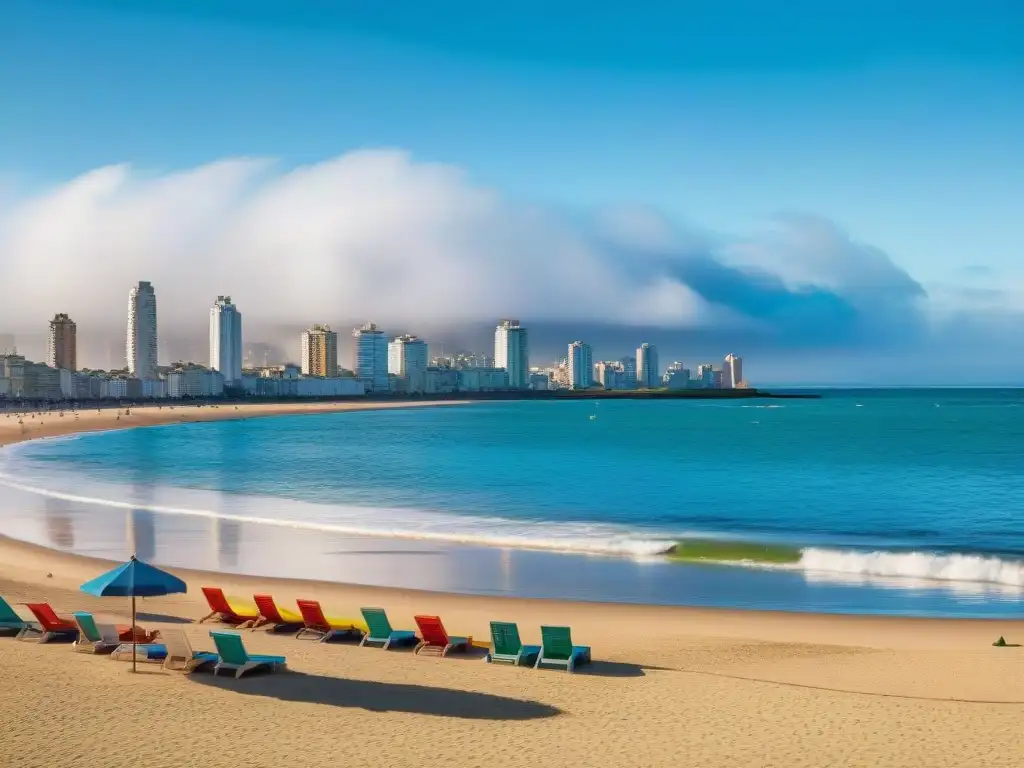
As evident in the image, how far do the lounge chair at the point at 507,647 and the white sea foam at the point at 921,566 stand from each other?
39.2 feet

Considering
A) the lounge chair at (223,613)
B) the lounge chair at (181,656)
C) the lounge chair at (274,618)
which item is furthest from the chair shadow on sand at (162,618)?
the lounge chair at (181,656)

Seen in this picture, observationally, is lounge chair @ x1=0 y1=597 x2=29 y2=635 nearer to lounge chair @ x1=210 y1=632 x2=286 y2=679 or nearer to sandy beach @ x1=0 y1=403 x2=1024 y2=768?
sandy beach @ x1=0 y1=403 x2=1024 y2=768

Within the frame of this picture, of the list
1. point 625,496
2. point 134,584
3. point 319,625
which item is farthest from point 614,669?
point 625,496

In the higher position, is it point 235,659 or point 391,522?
point 235,659

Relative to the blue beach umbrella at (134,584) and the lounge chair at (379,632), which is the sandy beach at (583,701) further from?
the blue beach umbrella at (134,584)

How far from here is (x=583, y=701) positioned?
12000 mm

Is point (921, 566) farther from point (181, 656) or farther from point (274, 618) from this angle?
point (181, 656)

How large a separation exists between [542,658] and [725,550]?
13.6m

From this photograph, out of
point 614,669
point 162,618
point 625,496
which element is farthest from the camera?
point 625,496

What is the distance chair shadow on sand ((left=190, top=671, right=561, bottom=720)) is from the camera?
454 inches

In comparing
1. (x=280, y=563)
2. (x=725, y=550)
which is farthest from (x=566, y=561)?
(x=280, y=563)

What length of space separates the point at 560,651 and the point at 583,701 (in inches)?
69.3

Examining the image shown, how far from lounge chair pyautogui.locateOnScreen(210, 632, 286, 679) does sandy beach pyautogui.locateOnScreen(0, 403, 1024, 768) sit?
0.89 ft

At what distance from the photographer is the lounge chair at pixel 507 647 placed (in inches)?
547
